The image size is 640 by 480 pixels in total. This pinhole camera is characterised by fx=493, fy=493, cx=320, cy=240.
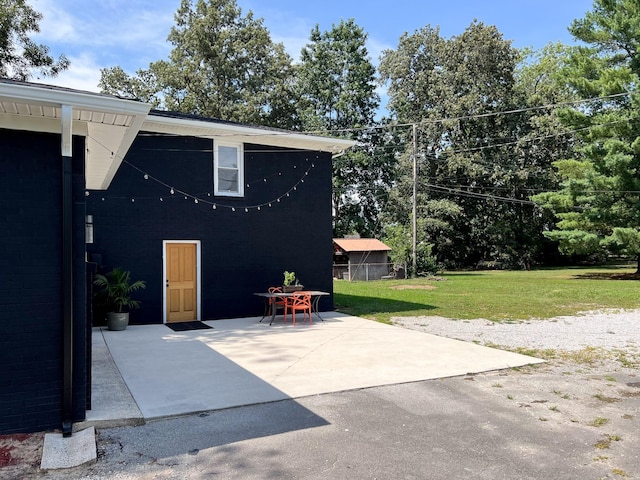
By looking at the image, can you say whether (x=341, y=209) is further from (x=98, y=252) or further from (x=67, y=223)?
(x=67, y=223)

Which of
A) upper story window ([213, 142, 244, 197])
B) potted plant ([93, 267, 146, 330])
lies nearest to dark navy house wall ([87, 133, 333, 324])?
upper story window ([213, 142, 244, 197])

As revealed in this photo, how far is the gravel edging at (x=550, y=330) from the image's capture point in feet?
26.7

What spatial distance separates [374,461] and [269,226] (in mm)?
8565

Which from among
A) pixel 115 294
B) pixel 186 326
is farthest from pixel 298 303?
pixel 115 294

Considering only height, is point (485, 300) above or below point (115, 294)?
below

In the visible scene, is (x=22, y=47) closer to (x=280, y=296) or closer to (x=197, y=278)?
(x=197, y=278)

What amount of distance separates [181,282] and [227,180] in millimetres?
2530

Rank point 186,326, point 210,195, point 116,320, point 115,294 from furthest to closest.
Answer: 1. point 210,195
2. point 186,326
3. point 115,294
4. point 116,320

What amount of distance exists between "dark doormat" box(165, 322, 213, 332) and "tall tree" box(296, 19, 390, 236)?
22.7m

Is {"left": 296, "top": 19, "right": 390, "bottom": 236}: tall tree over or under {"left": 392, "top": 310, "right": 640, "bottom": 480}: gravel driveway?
over

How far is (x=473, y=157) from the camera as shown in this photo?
32.7 m

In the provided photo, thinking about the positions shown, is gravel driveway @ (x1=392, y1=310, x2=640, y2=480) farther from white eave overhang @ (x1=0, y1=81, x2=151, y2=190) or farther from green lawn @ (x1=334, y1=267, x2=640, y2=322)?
white eave overhang @ (x1=0, y1=81, x2=151, y2=190)

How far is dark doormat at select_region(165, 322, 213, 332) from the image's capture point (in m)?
9.68

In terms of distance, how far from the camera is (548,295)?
16.1 m
